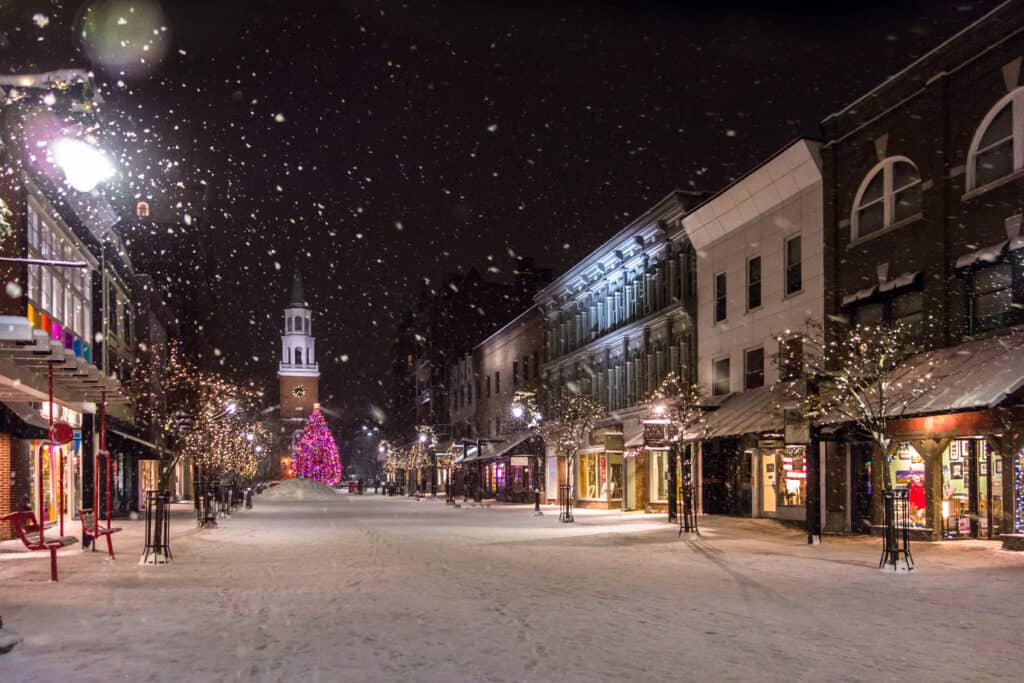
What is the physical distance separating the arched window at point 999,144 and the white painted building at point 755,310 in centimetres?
651

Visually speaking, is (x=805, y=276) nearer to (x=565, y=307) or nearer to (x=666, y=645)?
(x=666, y=645)

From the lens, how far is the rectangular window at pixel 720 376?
3552cm

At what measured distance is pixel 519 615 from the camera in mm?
12500

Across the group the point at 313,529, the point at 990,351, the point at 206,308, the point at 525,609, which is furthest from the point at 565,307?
the point at 206,308

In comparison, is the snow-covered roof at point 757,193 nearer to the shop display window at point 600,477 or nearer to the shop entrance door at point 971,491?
the shop entrance door at point 971,491

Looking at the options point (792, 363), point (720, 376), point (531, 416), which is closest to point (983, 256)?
point (792, 363)

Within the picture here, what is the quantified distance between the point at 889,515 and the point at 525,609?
24.1ft

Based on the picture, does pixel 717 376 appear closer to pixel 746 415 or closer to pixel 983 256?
pixel 746 415

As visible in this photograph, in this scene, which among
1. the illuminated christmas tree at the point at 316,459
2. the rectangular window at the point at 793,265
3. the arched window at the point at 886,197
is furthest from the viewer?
the illuminated christmas tree at the point at 316,459

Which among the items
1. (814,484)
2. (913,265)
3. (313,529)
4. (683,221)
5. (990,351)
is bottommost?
(313,529)

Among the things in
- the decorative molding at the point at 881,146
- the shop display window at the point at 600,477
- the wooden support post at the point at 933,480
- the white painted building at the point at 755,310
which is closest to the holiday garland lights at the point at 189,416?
the shop display window at the point at 600,477

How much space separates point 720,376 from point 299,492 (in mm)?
53892

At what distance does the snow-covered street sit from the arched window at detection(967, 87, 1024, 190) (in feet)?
25.3

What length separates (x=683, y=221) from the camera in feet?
122
